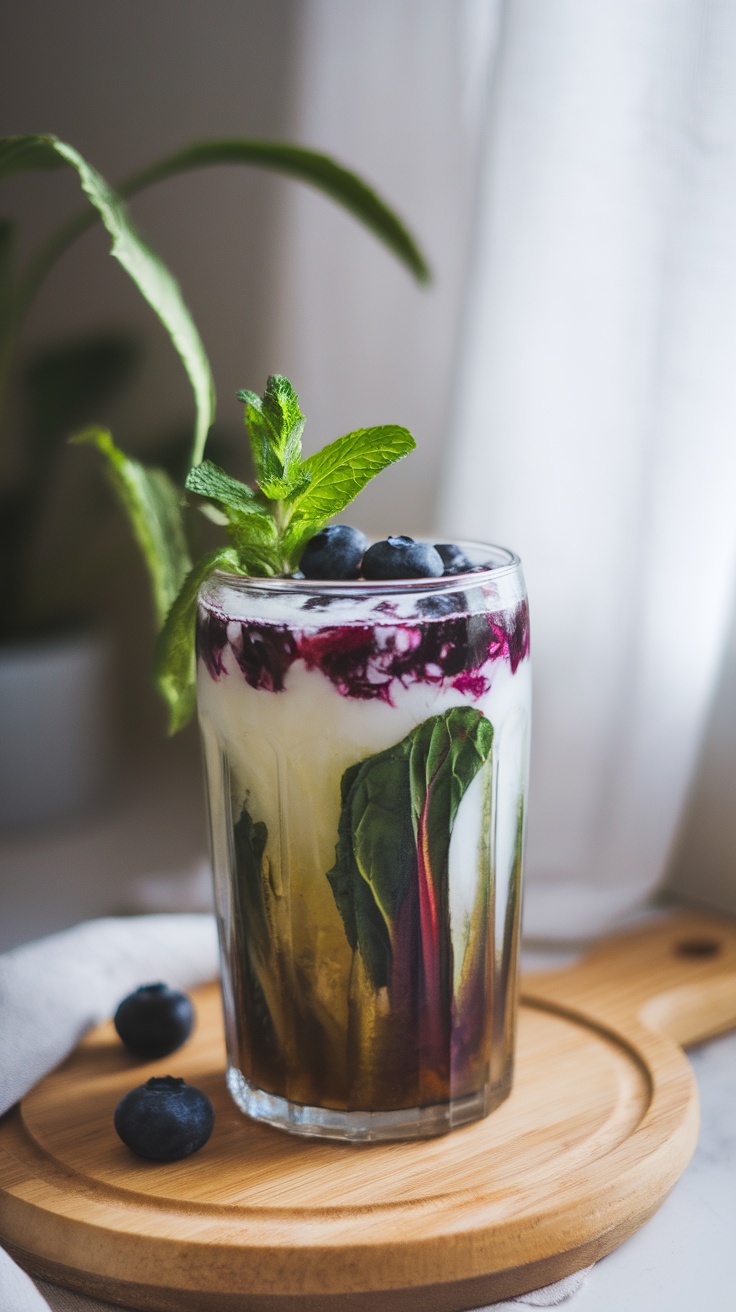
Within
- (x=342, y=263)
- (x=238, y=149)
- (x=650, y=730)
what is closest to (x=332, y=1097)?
(x=650, y=730)

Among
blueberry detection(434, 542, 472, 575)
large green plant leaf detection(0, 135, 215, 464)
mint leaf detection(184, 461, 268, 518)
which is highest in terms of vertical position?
large green plant leaf detection(0, 135, 215, 464)

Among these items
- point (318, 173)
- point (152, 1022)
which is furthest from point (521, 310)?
point (152, 1022)

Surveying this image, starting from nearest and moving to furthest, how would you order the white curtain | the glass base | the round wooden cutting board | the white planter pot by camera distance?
the round wooden cutting board, the glass base, the white curtain, the white planter pot

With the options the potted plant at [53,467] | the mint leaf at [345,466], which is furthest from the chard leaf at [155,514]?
the mint leaf at [345,466]

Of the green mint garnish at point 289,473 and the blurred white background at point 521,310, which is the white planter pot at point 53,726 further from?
the green mint garnish at point 289,473

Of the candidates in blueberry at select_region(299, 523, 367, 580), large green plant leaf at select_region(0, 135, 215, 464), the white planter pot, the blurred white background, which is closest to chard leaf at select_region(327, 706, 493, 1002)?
blueberry at select_region(299, 523, 367, 580)

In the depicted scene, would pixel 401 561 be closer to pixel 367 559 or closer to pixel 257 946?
pixel 367 559

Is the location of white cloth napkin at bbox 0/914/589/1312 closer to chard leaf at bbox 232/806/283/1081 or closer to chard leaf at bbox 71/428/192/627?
chard leaf at bbox 232/806/283/1081
